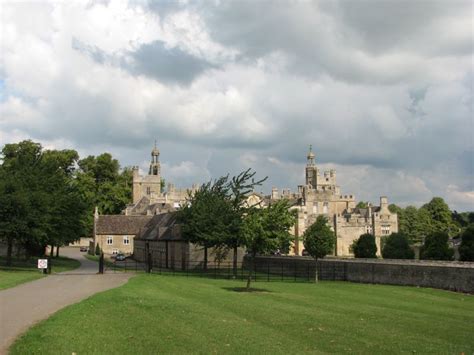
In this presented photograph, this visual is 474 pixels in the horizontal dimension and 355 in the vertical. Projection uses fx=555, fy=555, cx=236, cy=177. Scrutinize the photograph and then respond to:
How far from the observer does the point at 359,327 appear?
15.7 metres

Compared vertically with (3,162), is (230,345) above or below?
below

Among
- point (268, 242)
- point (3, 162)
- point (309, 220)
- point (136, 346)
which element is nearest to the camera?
point (136, 346)

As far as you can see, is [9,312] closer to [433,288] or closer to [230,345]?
[230,345]

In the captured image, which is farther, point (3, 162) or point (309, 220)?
point (309, 220)

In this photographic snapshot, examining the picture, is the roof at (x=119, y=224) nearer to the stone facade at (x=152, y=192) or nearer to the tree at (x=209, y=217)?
the stone facade at (x=152, y=192)

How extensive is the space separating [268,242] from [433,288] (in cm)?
1059

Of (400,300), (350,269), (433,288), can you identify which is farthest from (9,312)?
(350,269)

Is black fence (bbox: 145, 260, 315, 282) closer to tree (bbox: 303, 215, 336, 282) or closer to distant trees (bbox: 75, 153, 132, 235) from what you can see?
tree (bbox: 303, 215, 336, 282)

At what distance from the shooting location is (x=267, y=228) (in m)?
29.1

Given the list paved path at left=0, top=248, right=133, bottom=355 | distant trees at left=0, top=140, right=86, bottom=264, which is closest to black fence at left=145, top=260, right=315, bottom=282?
distant trees at left=0, top=140, right=86, bottom=264

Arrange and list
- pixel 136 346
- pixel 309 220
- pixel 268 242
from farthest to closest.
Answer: pixel 309 220, pixel 268 242, pixel 136 346

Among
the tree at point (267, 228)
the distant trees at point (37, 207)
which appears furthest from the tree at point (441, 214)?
the tree at point (267, 228)

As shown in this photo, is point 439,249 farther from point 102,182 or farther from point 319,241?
point 102,182

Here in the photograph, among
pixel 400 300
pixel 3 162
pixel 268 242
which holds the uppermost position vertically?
pixel 3 162
